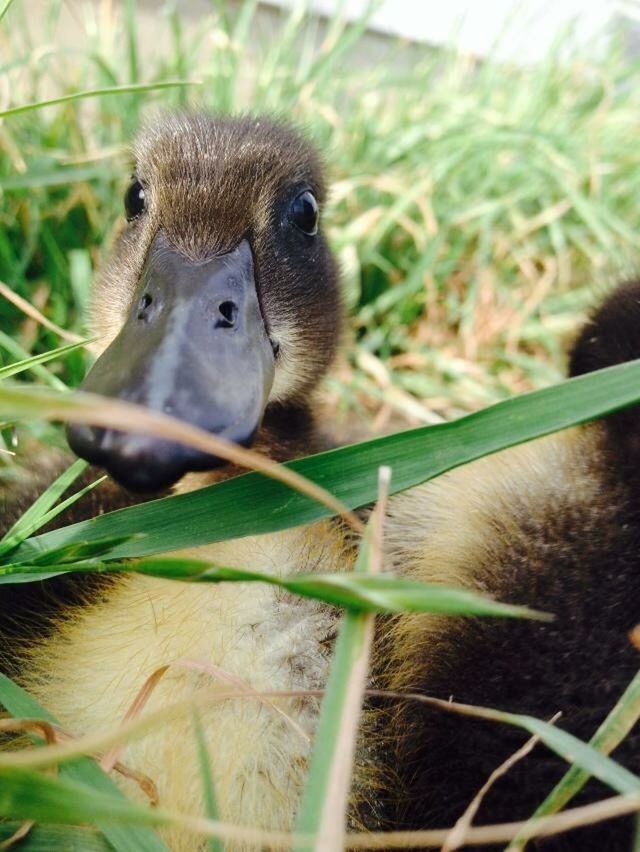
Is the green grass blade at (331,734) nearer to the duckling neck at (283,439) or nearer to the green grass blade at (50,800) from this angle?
the green grass blade at (50,800)

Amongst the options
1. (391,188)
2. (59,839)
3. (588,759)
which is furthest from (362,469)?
(391,188)

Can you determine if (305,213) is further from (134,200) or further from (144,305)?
(144,305)

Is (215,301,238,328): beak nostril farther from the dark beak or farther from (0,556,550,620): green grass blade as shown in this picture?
(0,556,550,620): green grass blade

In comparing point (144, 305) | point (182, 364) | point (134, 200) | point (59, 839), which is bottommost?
point (59, 839)

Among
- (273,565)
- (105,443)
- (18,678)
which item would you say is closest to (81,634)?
(18,678)

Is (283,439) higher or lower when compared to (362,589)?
higher

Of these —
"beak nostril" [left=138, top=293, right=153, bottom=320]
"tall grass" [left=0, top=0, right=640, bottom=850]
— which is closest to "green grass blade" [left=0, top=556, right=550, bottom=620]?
"beak nostril" [left=138, top=293, right=153, bottom=320]

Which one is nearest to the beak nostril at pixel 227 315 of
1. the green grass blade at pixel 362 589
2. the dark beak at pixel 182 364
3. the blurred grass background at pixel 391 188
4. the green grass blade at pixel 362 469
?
the dark beak at pixel 182 364
